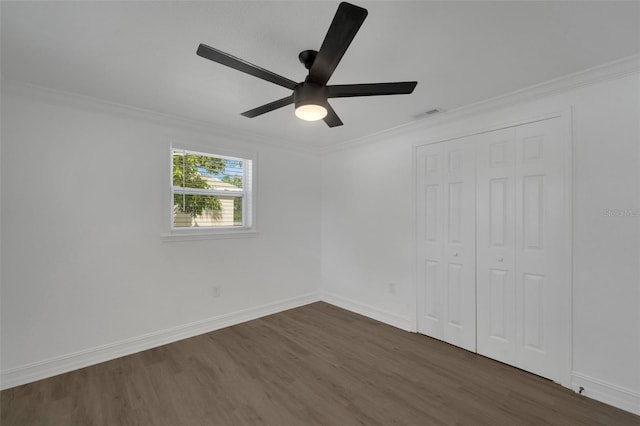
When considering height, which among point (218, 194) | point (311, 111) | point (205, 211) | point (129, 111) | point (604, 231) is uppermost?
point (129, 111)

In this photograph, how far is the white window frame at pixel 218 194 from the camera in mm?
3107

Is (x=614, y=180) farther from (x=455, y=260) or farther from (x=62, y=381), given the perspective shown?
(x=62, y=381)

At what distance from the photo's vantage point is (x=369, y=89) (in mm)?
1695

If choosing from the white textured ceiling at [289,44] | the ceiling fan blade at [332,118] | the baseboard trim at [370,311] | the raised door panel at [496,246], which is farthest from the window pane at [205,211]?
the raised door panel at [496,246]

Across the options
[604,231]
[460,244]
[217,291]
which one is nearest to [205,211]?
[217,291]

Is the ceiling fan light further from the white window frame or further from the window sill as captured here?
the window sill

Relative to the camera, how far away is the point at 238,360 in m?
2.66

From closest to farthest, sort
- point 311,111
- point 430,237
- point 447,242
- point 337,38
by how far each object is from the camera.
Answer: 1. point 337,38
2. point 311,111
3. point 447,242
4. point 430,237

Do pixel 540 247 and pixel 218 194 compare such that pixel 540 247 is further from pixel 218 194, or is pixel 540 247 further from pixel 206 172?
pixel 206 172

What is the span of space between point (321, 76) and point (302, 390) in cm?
229

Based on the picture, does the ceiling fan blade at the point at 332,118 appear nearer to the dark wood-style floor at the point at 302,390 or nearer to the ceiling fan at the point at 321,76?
the ceiling fan at the point at 321,76

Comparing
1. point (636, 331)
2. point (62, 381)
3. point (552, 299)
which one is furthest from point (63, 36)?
point (636, 331)

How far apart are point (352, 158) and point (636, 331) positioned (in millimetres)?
3191

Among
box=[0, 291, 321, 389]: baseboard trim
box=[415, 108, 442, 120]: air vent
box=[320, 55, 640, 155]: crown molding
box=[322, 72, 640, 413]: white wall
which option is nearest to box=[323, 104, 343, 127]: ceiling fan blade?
box=[415, 108, 442, 120]: air vent
